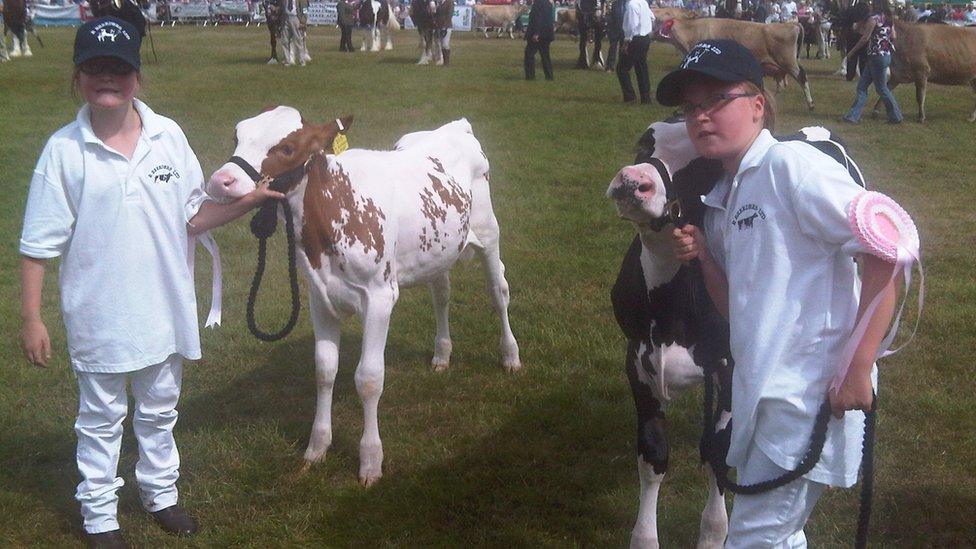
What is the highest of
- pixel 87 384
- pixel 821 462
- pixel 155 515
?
pixel 821 462

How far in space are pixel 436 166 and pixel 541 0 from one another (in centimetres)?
1625

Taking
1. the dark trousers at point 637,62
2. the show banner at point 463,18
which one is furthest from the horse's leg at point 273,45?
the show banner at point 463,18

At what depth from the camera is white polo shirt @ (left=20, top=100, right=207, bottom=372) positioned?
3.52 metres

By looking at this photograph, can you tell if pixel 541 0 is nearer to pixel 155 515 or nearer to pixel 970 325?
pixel 970 325

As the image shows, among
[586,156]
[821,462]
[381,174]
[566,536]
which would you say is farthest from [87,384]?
[586,156]

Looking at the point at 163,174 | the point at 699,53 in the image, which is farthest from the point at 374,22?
the point at 699,53

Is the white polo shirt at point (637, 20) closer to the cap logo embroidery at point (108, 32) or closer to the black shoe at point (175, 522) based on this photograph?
the cap logo embroidery at point (108, 32)

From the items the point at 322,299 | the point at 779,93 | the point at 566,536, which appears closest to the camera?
the point at 566,536

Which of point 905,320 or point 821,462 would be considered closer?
point 821,462

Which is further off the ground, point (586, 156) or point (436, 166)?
point (436, 166)

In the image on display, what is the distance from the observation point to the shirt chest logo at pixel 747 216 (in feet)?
8.14

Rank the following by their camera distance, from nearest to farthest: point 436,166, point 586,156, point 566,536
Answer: point 566,536
point 436,166
point 586,156

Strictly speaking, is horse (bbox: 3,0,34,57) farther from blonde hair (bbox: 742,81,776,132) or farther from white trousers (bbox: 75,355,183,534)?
blonde hair (bbox: 742,81,776,132)

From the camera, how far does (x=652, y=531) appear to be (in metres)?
3.74
